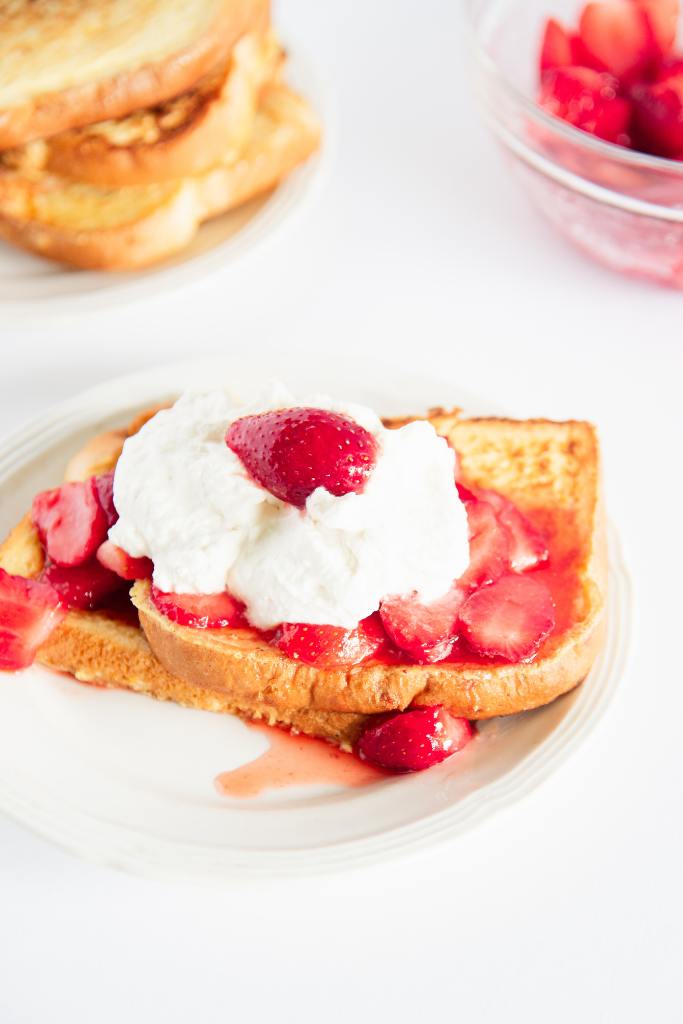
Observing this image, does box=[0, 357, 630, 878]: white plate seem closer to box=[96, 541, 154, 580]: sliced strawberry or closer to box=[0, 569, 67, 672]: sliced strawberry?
box=[0, 569, 67, 672]: sliced strawberry

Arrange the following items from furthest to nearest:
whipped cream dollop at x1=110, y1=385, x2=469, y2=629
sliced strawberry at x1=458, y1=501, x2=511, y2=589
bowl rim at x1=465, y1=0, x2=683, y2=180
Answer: bowl rim at x1=465, y1=0, x2=683, y2=180 < sliced strawberry at x1=458, y1=501, x2=511, y2=589 < whipped cream dollop at x1=110, y1=385, x2=469, y2=629

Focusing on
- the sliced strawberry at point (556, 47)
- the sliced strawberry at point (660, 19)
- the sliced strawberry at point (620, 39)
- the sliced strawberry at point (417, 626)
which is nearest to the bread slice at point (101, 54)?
the sliced strawberry at point (556, 47)

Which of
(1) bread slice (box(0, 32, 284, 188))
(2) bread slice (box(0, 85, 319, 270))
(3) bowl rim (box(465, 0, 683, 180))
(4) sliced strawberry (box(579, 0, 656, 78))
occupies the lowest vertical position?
(2) bread slice (box(0, 85, 319, 270))

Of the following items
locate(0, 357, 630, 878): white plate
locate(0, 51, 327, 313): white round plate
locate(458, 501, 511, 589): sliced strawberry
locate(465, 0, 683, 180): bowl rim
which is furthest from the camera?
locate(0, 51, 327, 313): white round plate

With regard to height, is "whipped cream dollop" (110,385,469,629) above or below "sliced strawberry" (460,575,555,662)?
above

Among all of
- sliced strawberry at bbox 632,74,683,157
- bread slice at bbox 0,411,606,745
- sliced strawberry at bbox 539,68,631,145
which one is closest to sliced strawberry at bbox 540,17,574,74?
sliced strawberry at bbox 539,68,631,145
